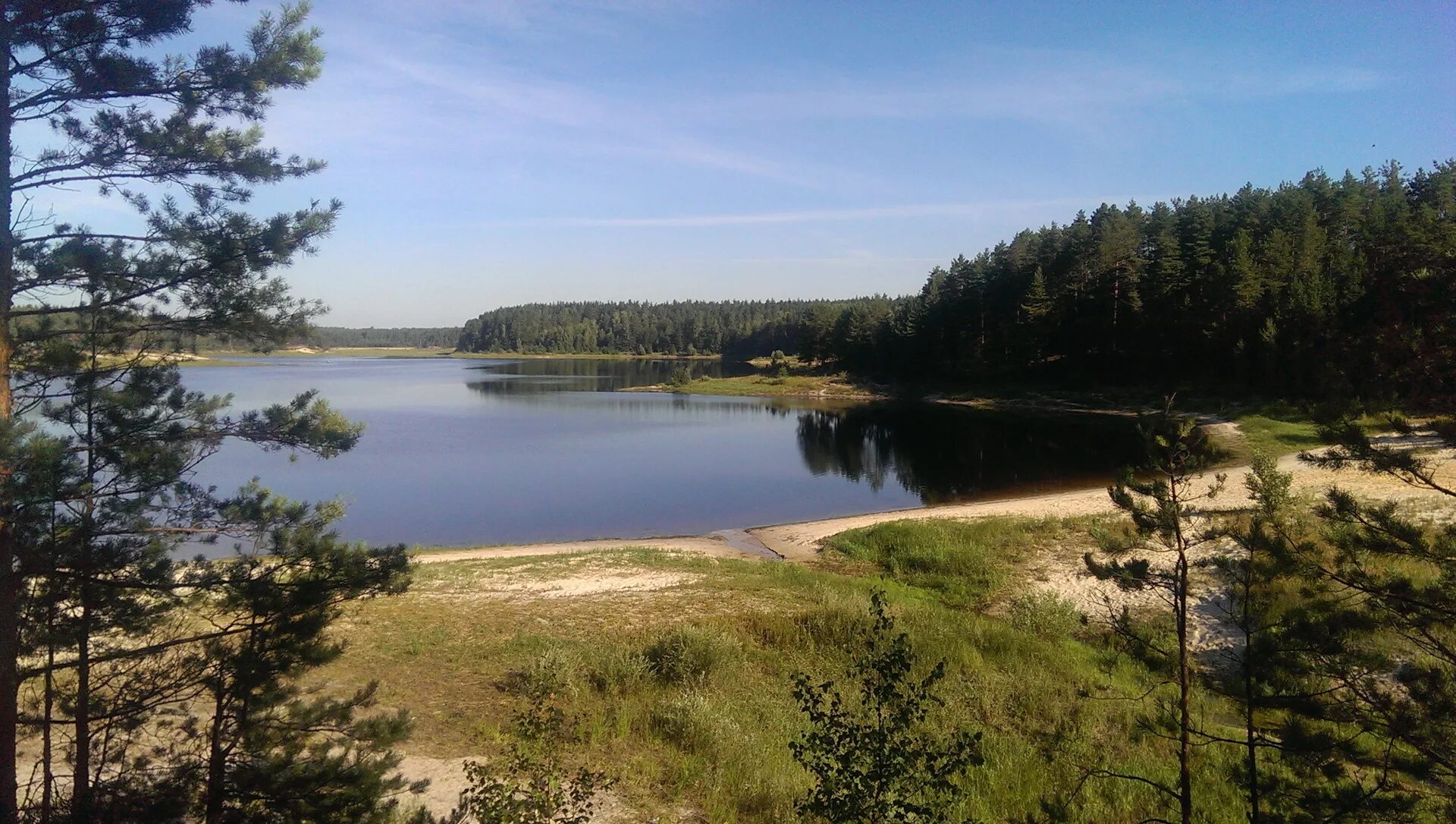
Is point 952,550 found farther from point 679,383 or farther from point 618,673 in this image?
point 679,383

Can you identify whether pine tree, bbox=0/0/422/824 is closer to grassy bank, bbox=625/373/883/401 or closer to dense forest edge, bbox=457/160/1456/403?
dense forest edge, bbox=457/160/1456/403

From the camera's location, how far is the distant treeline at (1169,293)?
40.7m

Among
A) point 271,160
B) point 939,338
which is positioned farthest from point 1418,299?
point 939,338

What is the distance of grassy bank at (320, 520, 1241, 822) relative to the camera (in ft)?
24.0

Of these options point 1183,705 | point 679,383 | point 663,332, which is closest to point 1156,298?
point 679,383

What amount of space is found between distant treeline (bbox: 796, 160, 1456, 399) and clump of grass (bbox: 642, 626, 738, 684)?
65.1 ft

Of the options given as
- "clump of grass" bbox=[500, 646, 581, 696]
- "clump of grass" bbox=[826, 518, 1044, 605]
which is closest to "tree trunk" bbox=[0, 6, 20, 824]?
"clump of grass" bbox=[500, 646, 581, 696]

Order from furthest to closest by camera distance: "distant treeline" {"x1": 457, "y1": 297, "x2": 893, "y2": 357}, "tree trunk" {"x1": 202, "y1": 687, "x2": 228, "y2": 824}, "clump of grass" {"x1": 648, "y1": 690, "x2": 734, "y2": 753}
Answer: "distant treeline" {"x1": 457, "y1": 297, "x2": 893, "y2": 357} → "clump of grass" {"x1": 648, "y1": 690, "x2": 734, "y2": 753} → "tree trunk" {"x1": 202, "y1": 687, "x2": 228, "y2": 824}

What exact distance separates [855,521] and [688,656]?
1545 centimetres

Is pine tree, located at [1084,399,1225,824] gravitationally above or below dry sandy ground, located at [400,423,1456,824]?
above

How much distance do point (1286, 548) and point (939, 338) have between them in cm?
7302

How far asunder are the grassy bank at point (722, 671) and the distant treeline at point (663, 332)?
355 ft

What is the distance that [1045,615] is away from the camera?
43.8 ft

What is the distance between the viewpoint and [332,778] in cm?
479
